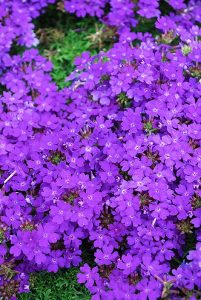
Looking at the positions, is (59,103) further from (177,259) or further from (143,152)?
(177,259)

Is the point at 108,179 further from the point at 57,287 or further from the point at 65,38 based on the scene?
the point at 65,38

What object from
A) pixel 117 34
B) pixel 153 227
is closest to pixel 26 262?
pixel 153 227

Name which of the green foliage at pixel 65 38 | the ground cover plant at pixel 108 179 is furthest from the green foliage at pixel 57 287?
the green foliage at pixel 65 38

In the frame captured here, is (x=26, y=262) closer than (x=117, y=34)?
Yes

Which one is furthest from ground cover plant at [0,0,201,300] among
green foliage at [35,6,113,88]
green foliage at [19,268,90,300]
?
green foliage at [35,6,113,88]

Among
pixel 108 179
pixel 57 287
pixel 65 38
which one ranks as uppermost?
pixel 65 38

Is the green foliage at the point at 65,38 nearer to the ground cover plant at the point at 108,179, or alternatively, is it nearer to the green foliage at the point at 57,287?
the ground cover plant at the point at 108,179

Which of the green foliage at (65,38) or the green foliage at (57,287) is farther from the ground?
the green foliage at (65,38)

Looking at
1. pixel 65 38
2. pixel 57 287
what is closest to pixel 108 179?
pixel 57 287
